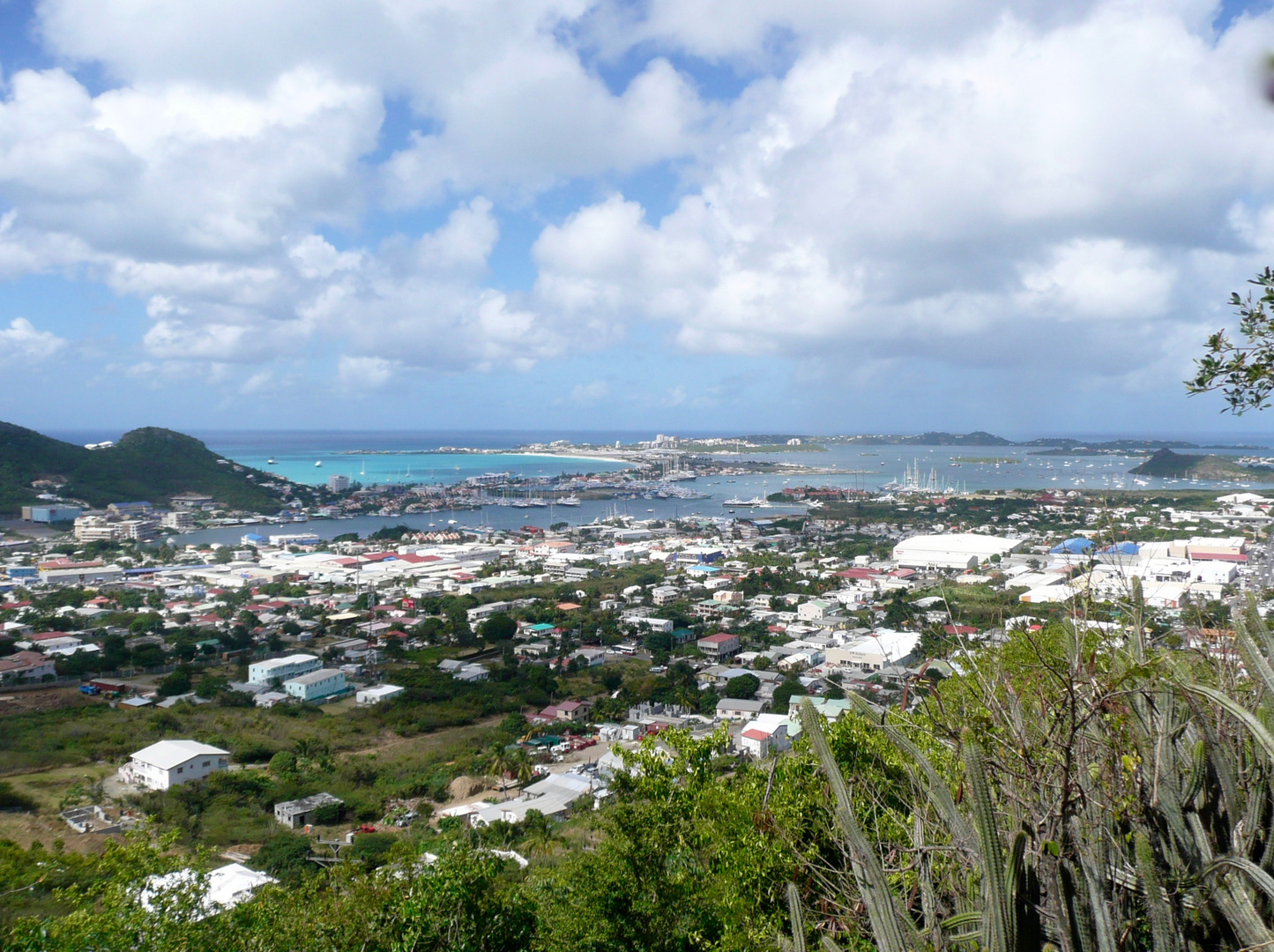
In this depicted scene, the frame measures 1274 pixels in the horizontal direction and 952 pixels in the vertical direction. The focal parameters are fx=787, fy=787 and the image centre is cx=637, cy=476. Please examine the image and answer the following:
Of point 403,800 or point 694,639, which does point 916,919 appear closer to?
point 403,800

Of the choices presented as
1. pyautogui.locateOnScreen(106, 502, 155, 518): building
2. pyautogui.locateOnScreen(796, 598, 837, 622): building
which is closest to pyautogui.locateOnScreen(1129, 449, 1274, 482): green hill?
pyautogui.locateOnScreen(796, 598, 837, 622): building

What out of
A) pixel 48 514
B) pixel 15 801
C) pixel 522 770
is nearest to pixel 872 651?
pixel 522 770

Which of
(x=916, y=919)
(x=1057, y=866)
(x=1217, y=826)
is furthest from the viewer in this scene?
(x=916, y=919)

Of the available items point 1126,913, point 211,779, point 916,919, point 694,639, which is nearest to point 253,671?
point 211,779

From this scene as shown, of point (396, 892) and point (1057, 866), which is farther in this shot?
point (396, 892)

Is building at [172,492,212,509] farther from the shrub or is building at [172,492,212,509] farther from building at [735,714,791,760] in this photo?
building at [735,714,791,760]
